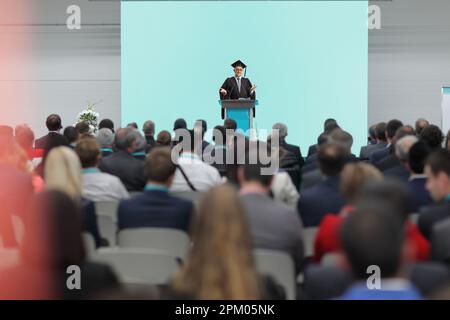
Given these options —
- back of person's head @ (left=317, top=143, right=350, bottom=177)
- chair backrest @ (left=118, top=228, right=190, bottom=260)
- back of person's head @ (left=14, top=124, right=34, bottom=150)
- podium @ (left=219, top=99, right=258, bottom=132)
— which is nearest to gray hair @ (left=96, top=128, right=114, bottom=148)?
back of person's head @ (left=14, top=124, right=34, bottom=150)

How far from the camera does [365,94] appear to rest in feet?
44.3

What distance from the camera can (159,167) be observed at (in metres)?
3.65

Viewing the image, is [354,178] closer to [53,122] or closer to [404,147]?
[404,147]

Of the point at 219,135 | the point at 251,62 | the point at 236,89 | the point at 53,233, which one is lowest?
the point at 53,233

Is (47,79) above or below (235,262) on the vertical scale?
above

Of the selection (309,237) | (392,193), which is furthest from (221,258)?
(309,237)

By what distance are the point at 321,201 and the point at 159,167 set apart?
36.4 inches

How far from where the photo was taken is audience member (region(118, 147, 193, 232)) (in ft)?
11.5

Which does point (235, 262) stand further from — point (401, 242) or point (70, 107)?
point (70, 107)

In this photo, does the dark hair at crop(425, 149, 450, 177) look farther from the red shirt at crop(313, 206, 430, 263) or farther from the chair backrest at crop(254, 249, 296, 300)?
the chair backrest at crop(254, 249, 296, 300)

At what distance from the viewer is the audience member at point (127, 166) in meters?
5.32
